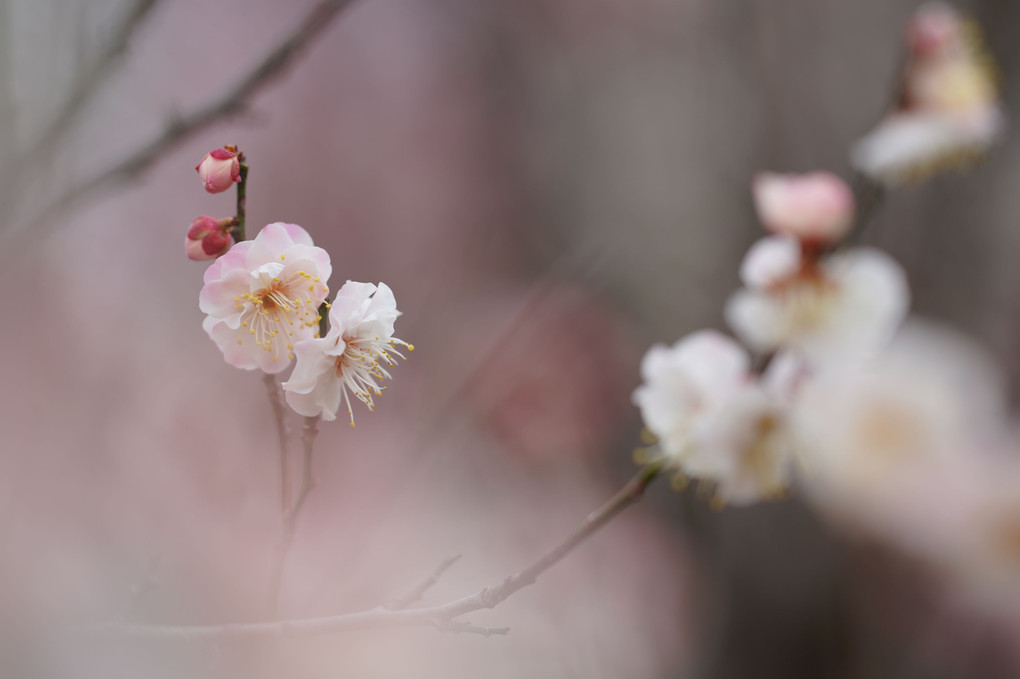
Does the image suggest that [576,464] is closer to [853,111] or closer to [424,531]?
[424,531]

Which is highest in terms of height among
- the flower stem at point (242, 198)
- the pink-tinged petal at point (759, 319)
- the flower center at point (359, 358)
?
the pink-tinged petal at point (759, 319)

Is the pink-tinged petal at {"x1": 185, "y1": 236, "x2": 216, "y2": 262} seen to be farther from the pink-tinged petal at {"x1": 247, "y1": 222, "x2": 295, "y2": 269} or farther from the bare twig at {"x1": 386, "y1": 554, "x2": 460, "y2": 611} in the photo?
the bare twig at {"x1": 386, "y1": 554, "x2": 460, "y2": 611}

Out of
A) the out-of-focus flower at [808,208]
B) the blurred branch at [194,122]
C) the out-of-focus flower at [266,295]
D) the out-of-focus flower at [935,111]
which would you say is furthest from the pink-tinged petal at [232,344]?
the out-of-focus flower at [935,111]

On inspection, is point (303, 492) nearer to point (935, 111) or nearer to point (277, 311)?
point (277, 311)

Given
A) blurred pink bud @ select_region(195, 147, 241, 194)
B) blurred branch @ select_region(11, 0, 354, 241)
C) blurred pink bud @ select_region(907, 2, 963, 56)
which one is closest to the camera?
blurred pink bud @ select_region(195, 147, 241, 194)

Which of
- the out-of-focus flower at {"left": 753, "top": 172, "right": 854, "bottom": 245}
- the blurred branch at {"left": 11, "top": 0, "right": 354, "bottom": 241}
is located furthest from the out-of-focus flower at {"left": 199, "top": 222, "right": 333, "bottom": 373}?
the out-of-focus flower at {"left": 753, "top": 172, "right": 854, "bottom": 245}

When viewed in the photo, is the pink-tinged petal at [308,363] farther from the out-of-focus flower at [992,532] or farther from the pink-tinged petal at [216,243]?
the out-of-focus flower at [992,532]
